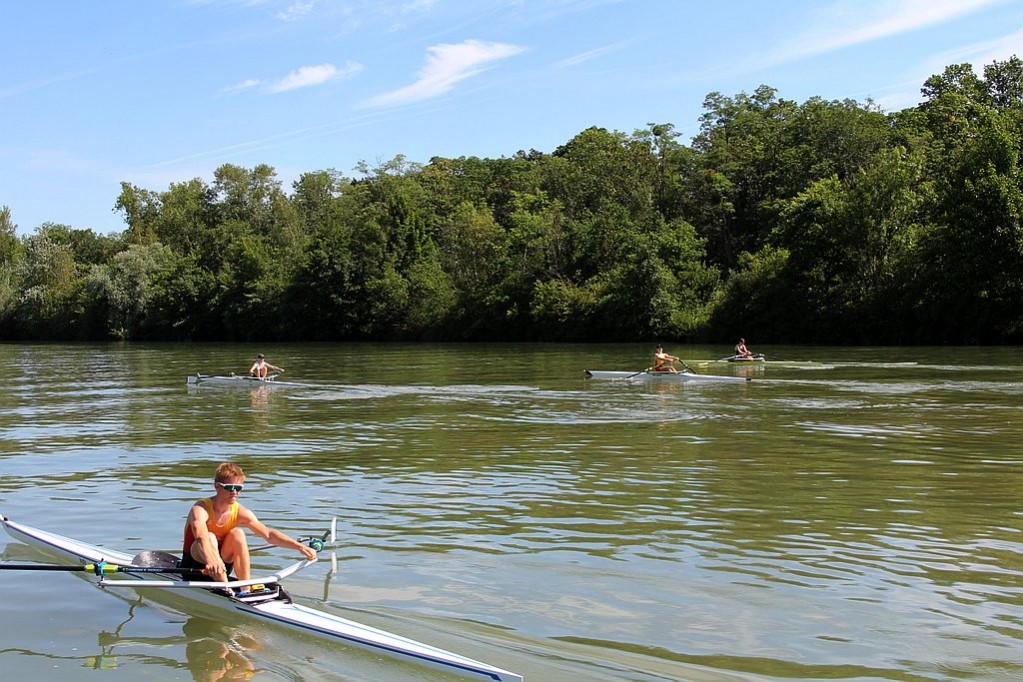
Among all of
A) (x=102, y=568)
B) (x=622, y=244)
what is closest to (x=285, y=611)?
(x=102, y=568)

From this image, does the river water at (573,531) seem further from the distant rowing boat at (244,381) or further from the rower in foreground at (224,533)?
the distant rowing boat at (244,381)

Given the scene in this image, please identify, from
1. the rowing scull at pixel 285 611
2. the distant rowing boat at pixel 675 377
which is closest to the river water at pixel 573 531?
the rowing scull at pixel 285 611

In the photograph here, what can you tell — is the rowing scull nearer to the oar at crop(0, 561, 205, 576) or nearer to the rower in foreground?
the oar at crop(0, 561, 205, 576)

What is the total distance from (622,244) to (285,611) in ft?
239

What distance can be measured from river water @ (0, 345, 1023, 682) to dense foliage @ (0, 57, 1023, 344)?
112 ft

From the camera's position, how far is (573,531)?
12828mm

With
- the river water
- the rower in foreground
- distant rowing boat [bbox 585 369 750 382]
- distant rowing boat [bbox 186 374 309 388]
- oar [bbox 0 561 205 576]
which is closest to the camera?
the river water

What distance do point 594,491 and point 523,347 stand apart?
54.9m

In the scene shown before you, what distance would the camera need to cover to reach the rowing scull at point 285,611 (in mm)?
7816

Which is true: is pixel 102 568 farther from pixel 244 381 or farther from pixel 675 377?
pixel 244 381

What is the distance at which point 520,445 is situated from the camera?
20.9m

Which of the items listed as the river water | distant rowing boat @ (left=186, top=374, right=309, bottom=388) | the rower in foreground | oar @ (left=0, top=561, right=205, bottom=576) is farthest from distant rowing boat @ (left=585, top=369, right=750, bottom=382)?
oar @ (left=0, top=561, right=205, bottom=576)

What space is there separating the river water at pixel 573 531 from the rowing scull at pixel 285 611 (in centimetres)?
19

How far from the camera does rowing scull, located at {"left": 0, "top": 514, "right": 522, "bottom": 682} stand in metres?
7.82
